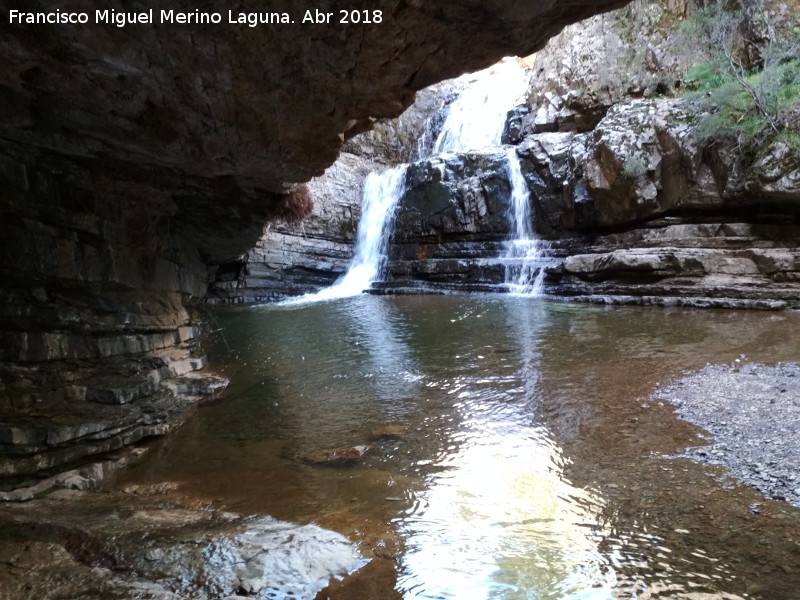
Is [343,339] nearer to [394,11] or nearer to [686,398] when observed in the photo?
[686,398]

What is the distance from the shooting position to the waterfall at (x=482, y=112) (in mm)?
21094

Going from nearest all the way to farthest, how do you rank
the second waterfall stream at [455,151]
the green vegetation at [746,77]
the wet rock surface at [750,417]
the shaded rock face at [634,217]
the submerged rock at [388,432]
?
the wet rock surface at [750,417] → the submerged rock at [388,432] → the shaded rock face at [634,217] → the green vegetation at [746,77] → the second waterfall stream at [455,151]

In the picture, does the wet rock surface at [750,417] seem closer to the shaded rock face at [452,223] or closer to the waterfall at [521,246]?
the waterfall at [521,246]

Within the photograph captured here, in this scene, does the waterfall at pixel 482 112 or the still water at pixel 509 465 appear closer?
the still water at pixel 509 465

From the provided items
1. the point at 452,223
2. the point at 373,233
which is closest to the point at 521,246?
the point at 452,223

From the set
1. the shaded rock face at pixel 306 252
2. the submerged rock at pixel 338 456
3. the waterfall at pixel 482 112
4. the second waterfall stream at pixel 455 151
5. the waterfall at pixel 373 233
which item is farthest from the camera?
the waterfall at pixel 482 112

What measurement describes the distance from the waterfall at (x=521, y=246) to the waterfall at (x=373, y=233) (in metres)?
5.02

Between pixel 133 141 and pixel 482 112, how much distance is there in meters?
19.7

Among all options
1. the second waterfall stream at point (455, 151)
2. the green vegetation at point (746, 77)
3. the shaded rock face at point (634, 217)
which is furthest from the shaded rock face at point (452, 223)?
the green vegetation at point (746, 77)

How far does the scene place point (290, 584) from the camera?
7.62 ft

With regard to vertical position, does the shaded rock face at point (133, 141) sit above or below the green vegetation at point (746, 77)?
below

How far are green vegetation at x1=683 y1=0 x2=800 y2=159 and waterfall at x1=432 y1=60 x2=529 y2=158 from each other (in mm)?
7913

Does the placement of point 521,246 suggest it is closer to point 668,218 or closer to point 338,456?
point 668,218

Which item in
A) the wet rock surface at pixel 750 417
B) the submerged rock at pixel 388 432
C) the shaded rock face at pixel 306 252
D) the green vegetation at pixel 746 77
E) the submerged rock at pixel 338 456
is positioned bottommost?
the submerged rock at pixel 338 456
